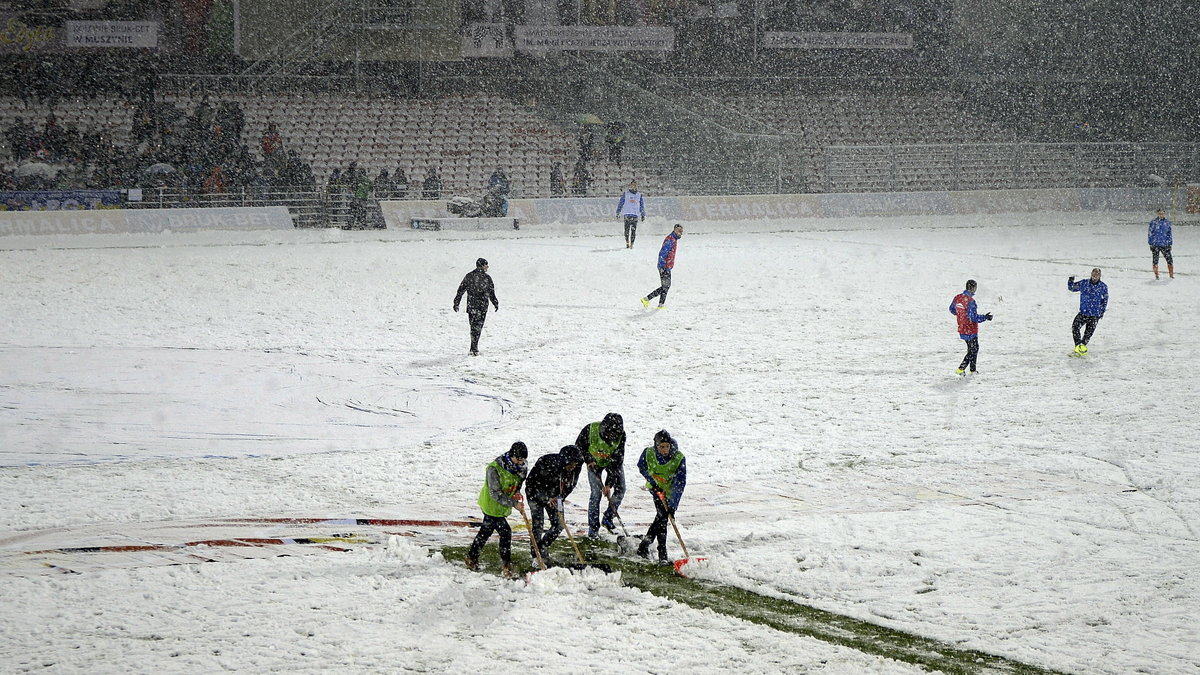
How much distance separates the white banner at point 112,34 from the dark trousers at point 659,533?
35164mm

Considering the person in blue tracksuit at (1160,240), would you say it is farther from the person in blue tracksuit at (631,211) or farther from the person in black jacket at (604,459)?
the person in black jacket at (604,459)

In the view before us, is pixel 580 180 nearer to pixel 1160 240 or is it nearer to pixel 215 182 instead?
pixel 215 182

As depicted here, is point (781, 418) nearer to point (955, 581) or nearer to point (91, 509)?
point (955, 581)

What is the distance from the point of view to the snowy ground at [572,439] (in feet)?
24.0

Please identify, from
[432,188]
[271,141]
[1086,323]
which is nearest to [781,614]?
[1086,323]

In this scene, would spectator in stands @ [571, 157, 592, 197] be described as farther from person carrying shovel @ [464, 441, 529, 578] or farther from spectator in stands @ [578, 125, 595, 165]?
person carrying shovel @ [464, 441, 529, 578]

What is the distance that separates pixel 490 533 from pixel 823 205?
30.3m

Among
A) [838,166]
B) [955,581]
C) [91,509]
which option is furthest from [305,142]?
[955,581]

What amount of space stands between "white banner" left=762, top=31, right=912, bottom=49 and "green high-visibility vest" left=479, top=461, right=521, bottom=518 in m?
39.4

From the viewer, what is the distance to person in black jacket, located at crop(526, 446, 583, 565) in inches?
324

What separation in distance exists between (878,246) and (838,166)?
31.6ft

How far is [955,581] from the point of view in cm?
827

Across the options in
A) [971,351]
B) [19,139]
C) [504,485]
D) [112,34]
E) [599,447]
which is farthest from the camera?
[112,34]

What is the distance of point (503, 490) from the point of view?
7.90 metres
